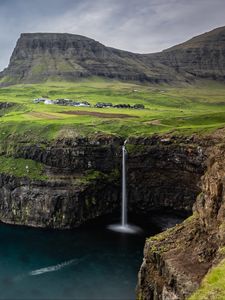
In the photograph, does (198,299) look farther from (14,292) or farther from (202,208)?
Answer: (14,292)

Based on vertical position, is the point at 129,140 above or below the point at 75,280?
above

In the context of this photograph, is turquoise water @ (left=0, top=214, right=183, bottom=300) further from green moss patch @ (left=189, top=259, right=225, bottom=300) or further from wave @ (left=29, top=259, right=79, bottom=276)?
green moss patch @ (left=189, top=259, right=225, bottom=300)

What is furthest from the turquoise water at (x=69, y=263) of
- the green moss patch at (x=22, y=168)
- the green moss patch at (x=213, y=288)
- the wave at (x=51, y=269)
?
the green moss patch at (x=213, y=288)

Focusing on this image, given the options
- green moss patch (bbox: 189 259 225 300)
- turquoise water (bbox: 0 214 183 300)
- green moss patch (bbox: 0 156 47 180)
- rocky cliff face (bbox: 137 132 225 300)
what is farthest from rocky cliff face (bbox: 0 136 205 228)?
green moss patch (bbox: 189 259 225 300)

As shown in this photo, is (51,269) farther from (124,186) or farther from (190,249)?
(190,249)

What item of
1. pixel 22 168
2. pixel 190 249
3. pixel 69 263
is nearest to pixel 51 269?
pixel 69 263

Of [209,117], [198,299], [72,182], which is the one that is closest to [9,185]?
[72,182]
